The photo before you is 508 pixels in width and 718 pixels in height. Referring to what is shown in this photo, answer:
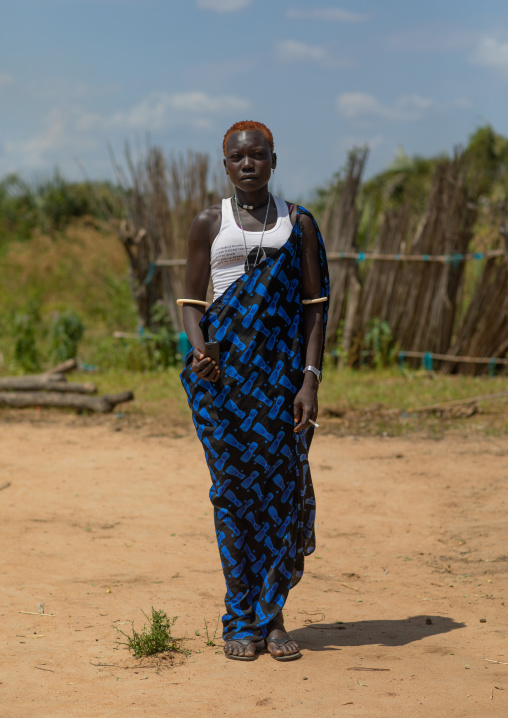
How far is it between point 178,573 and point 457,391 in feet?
15.0

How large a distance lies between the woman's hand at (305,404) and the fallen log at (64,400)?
4.98 metres

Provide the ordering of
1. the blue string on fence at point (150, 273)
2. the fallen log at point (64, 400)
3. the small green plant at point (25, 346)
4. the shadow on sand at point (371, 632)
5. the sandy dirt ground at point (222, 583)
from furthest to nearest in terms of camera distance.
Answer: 1. the small green plant at point (25, 346)
2. the blue string on fence at point (150, 273)
3. the fallen log at point (64, 400)
4. the shadow on sand at point (371, 632)
5. the sandy dirt ground at point (222, 583)

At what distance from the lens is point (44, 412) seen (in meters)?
7.71

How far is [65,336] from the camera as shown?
10.3m

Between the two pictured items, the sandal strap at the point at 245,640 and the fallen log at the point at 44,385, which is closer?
the sandal strap at the point at 245,640

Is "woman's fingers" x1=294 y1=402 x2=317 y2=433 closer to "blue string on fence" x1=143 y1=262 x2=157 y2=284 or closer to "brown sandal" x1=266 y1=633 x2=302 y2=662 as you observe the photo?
"brown sandal" x1=266 y1=633 x2=302 y2=662

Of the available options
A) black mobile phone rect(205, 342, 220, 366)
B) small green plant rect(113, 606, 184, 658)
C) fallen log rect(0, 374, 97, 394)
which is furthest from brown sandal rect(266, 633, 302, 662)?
fallen log rect(0, 374, 97, 394)

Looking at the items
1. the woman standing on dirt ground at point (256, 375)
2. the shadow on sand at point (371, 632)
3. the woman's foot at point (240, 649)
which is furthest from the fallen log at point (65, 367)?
the woman's foot at point (240, 649)

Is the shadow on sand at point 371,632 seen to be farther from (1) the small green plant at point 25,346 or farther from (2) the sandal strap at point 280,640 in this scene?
(1) the small green plant at point 25,346

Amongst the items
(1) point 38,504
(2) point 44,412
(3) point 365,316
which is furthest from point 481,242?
(1) point 38,504

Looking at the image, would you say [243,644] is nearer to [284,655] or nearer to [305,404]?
[284,655]

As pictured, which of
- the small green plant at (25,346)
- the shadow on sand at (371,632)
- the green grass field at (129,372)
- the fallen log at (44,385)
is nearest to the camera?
the shadow on sand at (371,632)

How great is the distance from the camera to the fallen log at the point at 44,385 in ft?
26.2

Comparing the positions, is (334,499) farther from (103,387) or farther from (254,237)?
(103,387)
